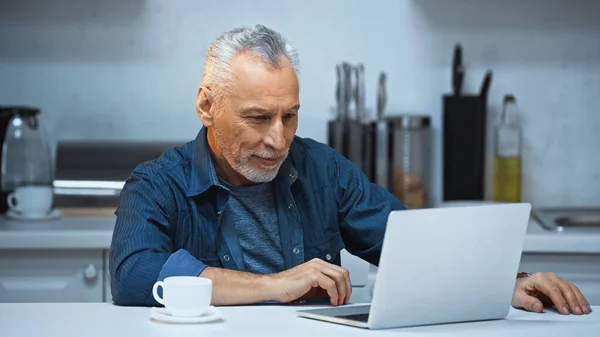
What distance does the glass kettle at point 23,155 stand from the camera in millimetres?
2871

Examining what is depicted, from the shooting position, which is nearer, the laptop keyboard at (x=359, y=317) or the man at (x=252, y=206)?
the laptop keyboard at (x=359, y=317)

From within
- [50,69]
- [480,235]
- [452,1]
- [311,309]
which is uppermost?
[452,1]

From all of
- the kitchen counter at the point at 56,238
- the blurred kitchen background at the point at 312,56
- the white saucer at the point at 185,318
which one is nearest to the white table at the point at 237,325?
the white saucer at the point at 185,318

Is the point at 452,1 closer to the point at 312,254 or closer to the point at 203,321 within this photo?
the point at 312,254

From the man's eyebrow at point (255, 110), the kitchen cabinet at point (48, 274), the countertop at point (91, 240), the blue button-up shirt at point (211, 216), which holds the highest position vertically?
the man's eyebrow at point (255, 110)

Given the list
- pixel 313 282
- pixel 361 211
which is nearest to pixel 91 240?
pixel 361 211

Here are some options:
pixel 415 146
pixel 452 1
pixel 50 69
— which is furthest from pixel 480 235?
pixel 50 69

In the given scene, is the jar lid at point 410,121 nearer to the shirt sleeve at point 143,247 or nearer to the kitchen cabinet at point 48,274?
the kitchen cabinet at point 48,274

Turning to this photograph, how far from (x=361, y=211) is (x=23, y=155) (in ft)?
4.17

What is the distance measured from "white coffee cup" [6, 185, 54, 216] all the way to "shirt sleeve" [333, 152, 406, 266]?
1.06 meters

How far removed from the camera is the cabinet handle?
2.60 metres

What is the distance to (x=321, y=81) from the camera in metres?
3.10

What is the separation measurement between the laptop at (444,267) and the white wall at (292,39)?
163cm

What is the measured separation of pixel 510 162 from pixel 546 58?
1.18 feet
